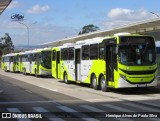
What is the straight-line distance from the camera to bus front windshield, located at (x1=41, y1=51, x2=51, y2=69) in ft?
143

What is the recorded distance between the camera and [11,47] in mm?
150250

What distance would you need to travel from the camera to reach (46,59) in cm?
4372

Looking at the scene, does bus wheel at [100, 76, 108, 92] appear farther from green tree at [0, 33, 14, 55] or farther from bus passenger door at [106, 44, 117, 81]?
green tree at [0, 33, 14, 55]

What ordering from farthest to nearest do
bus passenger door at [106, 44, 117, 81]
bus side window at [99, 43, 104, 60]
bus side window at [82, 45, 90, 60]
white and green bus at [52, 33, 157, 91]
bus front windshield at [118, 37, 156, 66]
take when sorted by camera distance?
bus side window at [82, 45, 90, 60]
bus side window at [99, 43, 104, 60]
bus passenger door at [106, 44, 117, 81]
bus front windshield at [118, 37, 156, 66]
white and green bus at [52, 33, 157, 91]

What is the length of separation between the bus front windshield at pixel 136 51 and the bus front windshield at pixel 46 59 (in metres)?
22.4

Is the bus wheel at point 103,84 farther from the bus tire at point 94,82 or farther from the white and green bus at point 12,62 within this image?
the white and green bus at point 12,62

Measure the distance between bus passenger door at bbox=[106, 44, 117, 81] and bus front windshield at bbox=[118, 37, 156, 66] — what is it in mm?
633

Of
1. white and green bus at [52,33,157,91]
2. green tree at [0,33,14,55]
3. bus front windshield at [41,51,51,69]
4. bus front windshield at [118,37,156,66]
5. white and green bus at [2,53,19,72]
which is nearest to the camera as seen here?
white and green bus at [52,33,157,91]

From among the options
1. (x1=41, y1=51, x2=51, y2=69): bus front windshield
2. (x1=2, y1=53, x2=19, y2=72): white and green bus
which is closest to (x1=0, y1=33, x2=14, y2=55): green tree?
(x1=2, y1=53, x2=19, y2=72): white and green bus

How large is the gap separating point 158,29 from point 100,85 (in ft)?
33.7

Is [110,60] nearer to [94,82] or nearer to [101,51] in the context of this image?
[101,51]

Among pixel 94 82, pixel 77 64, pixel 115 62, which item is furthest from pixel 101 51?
pixel 77 64

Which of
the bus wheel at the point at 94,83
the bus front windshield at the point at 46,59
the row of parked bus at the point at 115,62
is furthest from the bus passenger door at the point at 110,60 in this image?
the bus front windshield at the point at 46,59

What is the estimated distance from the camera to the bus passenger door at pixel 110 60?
22.3 m
